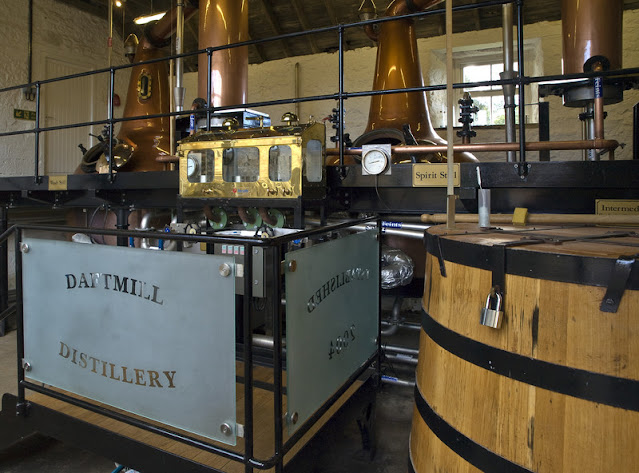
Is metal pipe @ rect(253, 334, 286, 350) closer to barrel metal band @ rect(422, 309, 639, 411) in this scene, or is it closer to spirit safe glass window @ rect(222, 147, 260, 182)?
spirit safe glass window @ rect(222, 147, 260, 182)

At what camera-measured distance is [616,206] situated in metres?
2.17

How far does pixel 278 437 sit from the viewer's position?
1255 mm

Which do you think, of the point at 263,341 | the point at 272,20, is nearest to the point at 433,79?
the point at 272,20

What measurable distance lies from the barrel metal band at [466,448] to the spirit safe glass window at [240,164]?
1.75 meters

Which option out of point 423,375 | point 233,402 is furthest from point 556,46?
point 233,402

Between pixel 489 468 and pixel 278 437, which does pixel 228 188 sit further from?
pixel 489 468

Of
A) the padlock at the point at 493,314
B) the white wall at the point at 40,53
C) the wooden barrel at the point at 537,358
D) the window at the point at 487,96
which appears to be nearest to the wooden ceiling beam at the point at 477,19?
the window at the point at 487,96

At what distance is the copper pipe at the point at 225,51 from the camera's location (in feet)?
12.6

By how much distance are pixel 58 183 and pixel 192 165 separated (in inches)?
70.8

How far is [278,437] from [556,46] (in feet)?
19.4

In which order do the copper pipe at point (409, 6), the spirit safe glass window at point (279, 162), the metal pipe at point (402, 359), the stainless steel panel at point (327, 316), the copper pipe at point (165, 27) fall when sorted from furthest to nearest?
the copper pipe at point (165, 27) → the copper pipe at point (409, 6) → the metal pipe at point (402, 359) → the spirit safe glass window at point (279, 162) → the stainless steel panel at point (327, 316)

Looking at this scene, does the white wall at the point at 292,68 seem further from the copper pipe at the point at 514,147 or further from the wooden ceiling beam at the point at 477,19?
the copper pipe at the point at 514,147

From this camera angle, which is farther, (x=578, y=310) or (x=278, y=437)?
(x=278, y=437)

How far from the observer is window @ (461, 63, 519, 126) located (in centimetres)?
597
